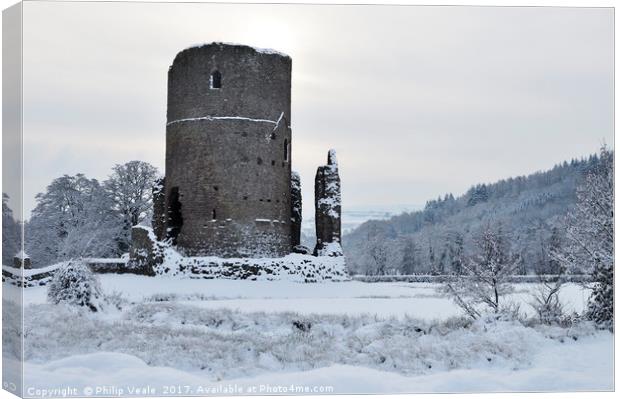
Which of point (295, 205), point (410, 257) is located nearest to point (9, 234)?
point (295, 205)

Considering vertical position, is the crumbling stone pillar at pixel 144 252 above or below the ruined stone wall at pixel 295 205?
below

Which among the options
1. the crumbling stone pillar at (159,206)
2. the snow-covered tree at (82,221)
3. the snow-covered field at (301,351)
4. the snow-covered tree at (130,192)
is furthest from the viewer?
the snow-covered tree at (130,192)

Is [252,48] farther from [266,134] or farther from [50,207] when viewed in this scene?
[50,207]

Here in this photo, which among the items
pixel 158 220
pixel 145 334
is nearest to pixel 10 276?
pixel 145 334

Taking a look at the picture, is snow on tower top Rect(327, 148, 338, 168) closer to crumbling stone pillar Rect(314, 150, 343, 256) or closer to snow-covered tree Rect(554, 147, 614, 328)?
crumbling stone pillar Rect(314, 150, 343, 256)

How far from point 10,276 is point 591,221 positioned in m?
8.52

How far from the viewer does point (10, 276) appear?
425 inches

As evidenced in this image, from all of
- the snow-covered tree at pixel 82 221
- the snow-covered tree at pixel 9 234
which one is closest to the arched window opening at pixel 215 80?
the snow-covered tree at pixel 82 221

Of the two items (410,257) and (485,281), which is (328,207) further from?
(410,257)

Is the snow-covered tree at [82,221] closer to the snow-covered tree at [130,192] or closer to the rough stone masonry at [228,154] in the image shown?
the snow-covered tree at [130,192]

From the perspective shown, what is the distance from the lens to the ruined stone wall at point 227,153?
23.2 m

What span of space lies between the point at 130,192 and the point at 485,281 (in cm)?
1902

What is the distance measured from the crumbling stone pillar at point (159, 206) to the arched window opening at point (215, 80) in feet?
11.5

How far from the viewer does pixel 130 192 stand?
1193 inches
